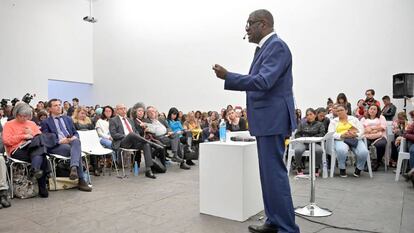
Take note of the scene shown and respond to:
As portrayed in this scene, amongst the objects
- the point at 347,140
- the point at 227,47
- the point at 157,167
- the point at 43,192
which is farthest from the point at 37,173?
the point at 227,47

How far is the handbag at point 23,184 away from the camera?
3465 mm

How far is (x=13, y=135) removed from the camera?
3568mm

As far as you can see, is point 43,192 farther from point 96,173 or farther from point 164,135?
point 164,135

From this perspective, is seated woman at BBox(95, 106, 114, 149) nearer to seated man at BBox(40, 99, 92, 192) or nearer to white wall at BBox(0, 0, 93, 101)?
seated man at BBox(40, 99, 92, 192)

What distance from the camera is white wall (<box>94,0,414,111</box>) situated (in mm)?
7285

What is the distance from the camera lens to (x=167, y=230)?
2.41 m

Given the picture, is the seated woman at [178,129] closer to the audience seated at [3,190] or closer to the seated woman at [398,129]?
the audience seated at [3,190]

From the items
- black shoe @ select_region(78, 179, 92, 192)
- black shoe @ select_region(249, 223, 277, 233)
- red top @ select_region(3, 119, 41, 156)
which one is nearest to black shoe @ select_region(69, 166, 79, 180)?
black shoe @ select_region(78, 179, 92, 192)

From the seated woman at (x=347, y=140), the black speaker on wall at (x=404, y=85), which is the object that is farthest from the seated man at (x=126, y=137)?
the black speaker on wall at (x=404, y=85)

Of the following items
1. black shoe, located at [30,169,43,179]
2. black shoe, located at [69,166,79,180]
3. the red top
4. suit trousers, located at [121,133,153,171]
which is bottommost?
black shoe, located at [69,166,79,180]

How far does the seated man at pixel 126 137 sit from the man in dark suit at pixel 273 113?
2813 mm

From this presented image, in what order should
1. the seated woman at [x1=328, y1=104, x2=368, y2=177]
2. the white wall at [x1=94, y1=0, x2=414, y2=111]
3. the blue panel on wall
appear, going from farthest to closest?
the blue panel on wall
the white wall at [x1=94, y1=0, x2=414, y2=111]
the seated woman at [x1=328, y1=104, x2=368, y2=177]

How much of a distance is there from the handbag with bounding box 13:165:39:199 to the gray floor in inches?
5.8

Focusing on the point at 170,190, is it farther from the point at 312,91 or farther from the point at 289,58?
the point at 312,91
